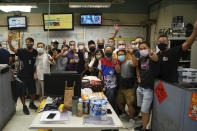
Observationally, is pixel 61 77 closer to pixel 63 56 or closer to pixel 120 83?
pixel 120 83

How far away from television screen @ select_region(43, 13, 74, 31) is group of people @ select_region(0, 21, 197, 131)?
6.01 ft

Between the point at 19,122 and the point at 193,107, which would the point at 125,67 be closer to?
the point at 193,107

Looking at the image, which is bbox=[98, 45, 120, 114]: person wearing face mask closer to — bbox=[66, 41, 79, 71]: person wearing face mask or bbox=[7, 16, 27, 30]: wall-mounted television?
bbox=[66, 41, 79, 71]: person wearing face mask

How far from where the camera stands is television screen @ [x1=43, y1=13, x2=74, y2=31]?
5699mm

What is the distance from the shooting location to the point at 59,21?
5.74m

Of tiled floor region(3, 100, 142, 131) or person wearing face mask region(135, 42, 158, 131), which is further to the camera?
tiled floor region(3, 100, 142, 131)

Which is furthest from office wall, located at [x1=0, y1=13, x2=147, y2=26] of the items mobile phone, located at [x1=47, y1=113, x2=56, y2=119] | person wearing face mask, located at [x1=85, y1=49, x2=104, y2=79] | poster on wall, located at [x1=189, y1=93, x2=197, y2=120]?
mobile phone, located at [x1=47, y1=113, x2=56, y2=119]

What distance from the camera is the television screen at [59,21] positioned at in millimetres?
5699

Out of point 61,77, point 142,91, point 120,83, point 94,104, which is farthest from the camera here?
point 120,83

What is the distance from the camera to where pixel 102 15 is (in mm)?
6027

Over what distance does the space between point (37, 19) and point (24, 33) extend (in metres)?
0.70

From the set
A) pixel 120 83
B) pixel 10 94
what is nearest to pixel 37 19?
pixel 10 94

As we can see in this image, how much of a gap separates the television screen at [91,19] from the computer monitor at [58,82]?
13.9 feet

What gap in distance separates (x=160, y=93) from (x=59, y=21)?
Result: 446 cm
